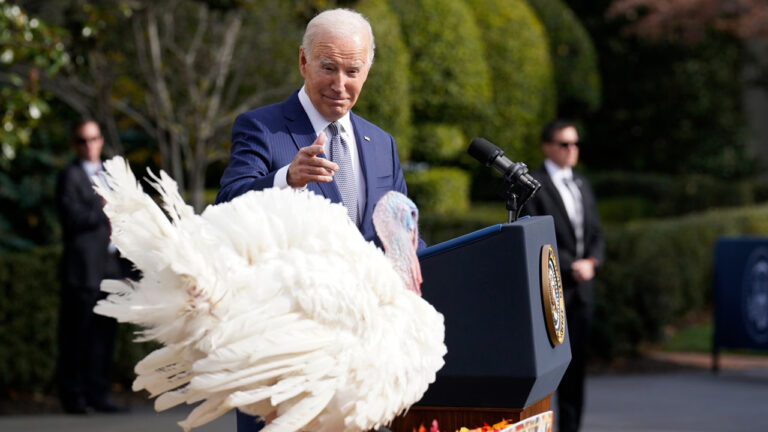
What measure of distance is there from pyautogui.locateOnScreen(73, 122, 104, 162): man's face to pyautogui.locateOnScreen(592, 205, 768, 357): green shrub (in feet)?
17.6

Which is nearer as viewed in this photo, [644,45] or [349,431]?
[349,431]

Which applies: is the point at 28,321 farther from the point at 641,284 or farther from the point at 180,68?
the point at 641,284

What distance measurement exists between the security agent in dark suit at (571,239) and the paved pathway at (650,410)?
982 millimetres

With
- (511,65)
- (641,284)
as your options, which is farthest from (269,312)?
(511,65)

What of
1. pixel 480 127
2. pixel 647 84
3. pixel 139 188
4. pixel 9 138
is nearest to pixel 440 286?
pixel 139 188

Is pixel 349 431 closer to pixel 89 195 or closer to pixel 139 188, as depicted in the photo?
pixel 139 188

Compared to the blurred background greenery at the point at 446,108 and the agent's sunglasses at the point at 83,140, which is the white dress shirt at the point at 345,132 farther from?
the agent's sunglasses at the point at 83,140

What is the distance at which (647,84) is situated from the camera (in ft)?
84.0

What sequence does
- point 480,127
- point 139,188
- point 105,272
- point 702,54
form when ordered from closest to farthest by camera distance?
point 139,188 → point 105,272 → point 480,127 → point 702,54

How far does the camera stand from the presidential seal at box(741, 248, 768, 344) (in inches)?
423

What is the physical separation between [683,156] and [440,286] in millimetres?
23641

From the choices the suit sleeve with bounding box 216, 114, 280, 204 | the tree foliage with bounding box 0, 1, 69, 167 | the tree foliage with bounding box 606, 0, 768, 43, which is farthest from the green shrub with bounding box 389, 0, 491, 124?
the suit sleeve with bounding box 216, 114, 280, 204

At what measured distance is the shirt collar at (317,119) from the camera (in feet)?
11.8

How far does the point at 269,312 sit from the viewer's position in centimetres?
274
